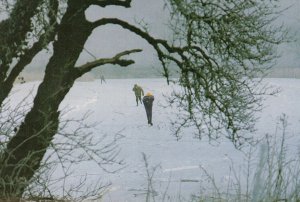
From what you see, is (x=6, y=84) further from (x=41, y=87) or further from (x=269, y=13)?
(x=269, y=13)

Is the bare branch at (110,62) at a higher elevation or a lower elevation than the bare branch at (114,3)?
lower

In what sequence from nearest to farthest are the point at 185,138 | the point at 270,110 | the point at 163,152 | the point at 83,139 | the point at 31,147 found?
1. the point at 83,139
2. the point at 31,147
3. the point at 163,152
4. the point at 185,138
5. the point at 270,110

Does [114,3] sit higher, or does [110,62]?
[114,3]

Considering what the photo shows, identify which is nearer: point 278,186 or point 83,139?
point 278,186

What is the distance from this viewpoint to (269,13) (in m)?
9.61

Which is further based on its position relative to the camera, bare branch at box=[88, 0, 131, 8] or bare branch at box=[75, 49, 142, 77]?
bare branch at box=[75, 49, 142, 77]

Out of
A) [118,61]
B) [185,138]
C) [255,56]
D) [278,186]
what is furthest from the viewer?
A: [185,138]

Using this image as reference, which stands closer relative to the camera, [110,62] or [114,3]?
[114,3]

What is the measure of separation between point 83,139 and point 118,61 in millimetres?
3251

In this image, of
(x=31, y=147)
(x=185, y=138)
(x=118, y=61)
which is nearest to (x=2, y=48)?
(x=31, y=147)

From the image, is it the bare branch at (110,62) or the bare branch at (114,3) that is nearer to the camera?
the bare branch at (114,3)

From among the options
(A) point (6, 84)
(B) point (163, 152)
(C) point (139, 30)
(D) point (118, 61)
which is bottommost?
(B) point (163, 152)

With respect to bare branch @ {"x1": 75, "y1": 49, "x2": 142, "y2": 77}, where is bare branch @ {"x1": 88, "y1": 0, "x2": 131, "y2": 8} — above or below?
above

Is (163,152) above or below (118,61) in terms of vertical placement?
below
